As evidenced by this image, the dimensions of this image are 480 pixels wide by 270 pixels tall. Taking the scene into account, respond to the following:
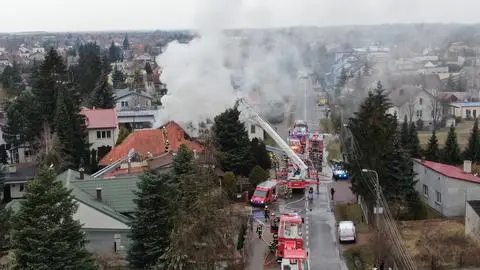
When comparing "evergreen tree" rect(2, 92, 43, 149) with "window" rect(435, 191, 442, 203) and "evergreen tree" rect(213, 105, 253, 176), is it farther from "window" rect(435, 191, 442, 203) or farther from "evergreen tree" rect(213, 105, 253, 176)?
"window" rect(435, 191, 442, 203)

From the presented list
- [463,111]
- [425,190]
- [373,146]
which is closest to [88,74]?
[463,111]

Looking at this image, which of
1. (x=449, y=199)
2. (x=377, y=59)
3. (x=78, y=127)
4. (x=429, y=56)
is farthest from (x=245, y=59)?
(x=449, y=199)

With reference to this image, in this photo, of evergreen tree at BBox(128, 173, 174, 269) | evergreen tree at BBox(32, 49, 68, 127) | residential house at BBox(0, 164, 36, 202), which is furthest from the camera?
evergreen tree at BBox(32, 49, 68, 127)

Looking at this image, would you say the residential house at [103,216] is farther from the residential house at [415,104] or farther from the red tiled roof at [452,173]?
the residential house at [415,104]

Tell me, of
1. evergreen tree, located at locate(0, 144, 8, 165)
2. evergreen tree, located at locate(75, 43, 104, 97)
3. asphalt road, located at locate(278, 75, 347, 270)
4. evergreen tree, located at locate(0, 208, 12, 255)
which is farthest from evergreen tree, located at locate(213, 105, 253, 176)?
evergreen tree, located at locate(75, 43, 104, 97)

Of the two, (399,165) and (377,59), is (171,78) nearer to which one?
(399,165)

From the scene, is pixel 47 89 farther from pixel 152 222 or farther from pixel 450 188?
pixel 450 188
